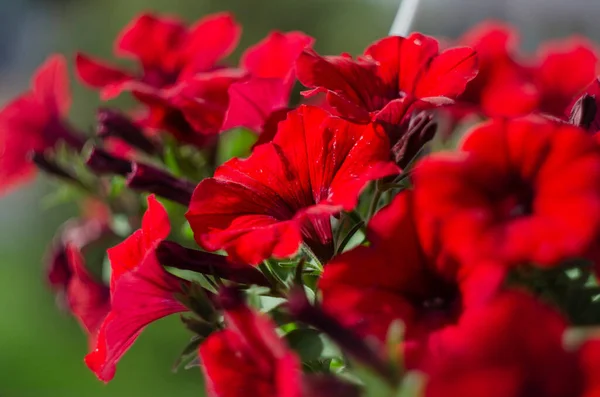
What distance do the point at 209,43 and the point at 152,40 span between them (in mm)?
64

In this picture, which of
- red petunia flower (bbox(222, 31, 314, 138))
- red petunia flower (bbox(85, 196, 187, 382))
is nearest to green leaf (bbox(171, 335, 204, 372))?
red petunia flower (bbox(85, 196, 187, 382))

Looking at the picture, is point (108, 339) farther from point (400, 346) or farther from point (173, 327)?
point (173, 327)

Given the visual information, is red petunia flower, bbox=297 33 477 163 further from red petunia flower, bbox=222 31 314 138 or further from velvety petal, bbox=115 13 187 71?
velvety petal, bbox=115 13 187 71

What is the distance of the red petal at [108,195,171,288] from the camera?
0.39m

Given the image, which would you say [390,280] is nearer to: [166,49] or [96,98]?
[166,49]

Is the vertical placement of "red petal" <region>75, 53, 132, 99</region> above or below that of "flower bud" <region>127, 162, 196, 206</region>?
above

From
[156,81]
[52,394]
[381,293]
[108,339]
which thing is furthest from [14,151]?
[52,394]

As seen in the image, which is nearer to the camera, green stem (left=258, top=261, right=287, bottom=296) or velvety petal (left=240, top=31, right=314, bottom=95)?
green stem (left=258, top=261, right=287, bottom=296)

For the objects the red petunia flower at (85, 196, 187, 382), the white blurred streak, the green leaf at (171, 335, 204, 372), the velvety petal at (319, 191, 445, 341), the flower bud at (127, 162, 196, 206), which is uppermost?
the white blurred streak

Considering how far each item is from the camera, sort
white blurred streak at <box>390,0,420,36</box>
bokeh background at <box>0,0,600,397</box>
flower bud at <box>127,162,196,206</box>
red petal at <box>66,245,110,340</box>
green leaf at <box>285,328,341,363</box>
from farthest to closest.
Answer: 1. bokeh background at <box>0,0,600,397</box>
2. white blurred streak at <box>390,0,420,36</box>
3. red petal at <box>66,245,110,340</box>
4. flower bud at <box>127,162,196,206</box>
5. green leaf at <box>285,328,341,363</box>

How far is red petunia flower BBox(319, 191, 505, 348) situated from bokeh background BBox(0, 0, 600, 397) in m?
0.63

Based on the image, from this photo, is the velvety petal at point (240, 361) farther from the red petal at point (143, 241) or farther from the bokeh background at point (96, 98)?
the bokeh background at point (96, 98)

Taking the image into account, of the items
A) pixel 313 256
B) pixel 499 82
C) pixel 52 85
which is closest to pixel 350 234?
pixel 313 256

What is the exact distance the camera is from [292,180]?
39 cm
